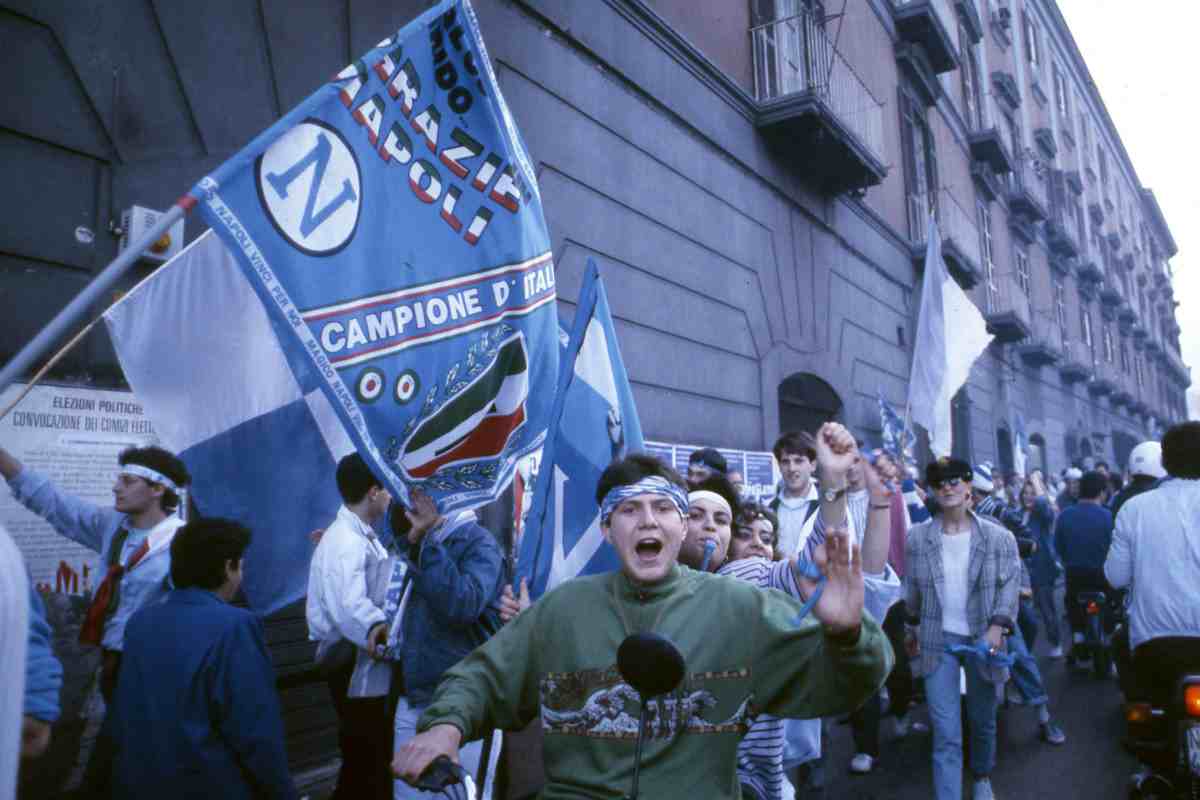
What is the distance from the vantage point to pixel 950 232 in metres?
17.3

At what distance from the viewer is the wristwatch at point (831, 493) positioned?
2502 millimetres

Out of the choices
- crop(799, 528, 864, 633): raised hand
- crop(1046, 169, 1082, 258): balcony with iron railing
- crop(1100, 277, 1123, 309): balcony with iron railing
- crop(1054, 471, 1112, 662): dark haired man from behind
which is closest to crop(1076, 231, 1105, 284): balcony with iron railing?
crop(1100, 277, 1123, 309): balcony with iron railing

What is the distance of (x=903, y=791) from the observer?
17.2ft

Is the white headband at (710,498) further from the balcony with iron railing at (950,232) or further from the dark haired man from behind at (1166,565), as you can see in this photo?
the balcony with iron railing at (950,232)

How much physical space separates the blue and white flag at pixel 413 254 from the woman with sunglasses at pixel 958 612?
8.34 feet

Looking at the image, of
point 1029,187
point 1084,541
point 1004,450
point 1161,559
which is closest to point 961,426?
point 1004,450

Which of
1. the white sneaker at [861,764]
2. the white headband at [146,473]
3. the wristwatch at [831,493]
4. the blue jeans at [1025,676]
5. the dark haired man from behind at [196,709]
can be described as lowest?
the white sneaker at [861,764]

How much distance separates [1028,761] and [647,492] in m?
4.79

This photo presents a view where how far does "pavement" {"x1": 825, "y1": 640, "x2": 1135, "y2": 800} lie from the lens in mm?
5207

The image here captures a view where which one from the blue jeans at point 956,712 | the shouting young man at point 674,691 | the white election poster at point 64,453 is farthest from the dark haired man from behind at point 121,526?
the blue jeans at point 956,712

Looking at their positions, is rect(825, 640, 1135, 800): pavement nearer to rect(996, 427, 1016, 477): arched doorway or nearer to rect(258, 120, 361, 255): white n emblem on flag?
rect(258, 120, 361, 255): white n emblem on flag

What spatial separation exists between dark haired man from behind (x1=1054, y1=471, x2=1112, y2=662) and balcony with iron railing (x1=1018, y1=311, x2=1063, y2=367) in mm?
16689

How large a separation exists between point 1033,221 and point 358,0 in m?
25.0

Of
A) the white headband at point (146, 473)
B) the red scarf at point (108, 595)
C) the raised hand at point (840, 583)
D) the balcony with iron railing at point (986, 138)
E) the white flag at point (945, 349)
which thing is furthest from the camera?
the balcony with iron railing at point (986, 138)
